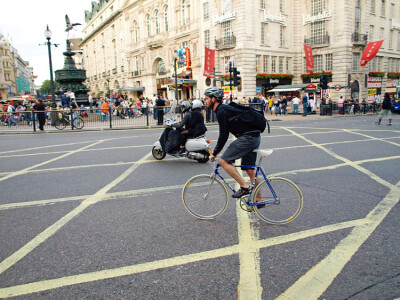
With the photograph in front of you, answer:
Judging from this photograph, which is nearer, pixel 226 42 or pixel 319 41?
pixel 226 42

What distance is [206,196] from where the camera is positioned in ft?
13.9

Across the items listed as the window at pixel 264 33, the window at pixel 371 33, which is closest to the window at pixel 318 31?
the window at pixel 264 33

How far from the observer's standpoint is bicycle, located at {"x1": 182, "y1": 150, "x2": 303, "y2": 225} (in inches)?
157

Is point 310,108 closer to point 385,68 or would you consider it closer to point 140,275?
point 385,68

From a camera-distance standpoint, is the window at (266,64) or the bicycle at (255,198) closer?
the bicycle at (255,198)

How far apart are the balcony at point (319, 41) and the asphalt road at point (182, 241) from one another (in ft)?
100

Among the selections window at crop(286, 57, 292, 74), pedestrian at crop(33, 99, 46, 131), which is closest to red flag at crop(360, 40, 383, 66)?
window at crop(286, 57, 292, 74)

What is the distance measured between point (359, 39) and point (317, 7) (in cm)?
557

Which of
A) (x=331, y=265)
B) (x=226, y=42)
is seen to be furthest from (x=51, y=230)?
(x=226, y=42)

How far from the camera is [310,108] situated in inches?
1110

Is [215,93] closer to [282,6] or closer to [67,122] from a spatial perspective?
[67,122]

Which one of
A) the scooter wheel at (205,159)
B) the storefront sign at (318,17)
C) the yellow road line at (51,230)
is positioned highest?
the storefront sign at (318,17)

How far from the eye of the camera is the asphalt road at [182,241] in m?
2.70

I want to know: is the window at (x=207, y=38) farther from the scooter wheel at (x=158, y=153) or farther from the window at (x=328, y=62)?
the scooter wheel at (x=158, y=153)
